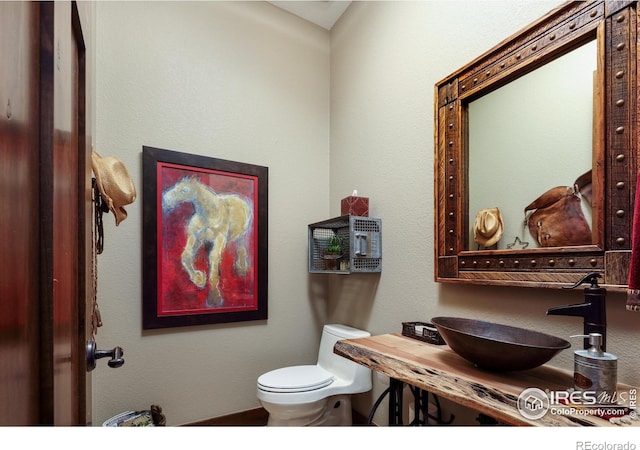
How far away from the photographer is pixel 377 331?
6.56 ft

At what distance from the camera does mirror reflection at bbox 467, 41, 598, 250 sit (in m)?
1.10

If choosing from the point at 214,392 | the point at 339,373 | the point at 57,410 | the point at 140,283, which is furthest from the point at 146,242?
the point at 57,410

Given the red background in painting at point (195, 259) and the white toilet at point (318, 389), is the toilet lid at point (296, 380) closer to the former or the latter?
the white toilet at point (318, 389)

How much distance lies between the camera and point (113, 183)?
1097mm

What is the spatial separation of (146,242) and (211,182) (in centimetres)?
53

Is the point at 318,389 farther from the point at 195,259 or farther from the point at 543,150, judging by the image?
the point at 543,150

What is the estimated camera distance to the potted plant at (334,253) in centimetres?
215

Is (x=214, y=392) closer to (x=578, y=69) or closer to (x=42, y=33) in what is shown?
(x=42, y=33)

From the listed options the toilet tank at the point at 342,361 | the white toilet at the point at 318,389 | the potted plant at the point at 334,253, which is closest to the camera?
the white toilet at the point at 318,389

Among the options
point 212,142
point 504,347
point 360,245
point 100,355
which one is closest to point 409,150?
point 360,245

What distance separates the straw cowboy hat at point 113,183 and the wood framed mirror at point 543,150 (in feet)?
4.38

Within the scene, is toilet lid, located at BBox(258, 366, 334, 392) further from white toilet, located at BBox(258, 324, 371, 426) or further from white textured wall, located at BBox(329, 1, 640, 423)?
white textured wall, located at BBox(329, 1, 640, 423)

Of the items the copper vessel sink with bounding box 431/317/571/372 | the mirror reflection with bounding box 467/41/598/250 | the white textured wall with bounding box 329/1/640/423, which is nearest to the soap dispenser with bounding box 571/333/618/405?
the copper vessel sink with bounding box 431/317/571/372

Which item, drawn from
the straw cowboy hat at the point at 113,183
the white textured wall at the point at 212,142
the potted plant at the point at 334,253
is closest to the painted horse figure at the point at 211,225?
the white textured wall at the point at 212,142
